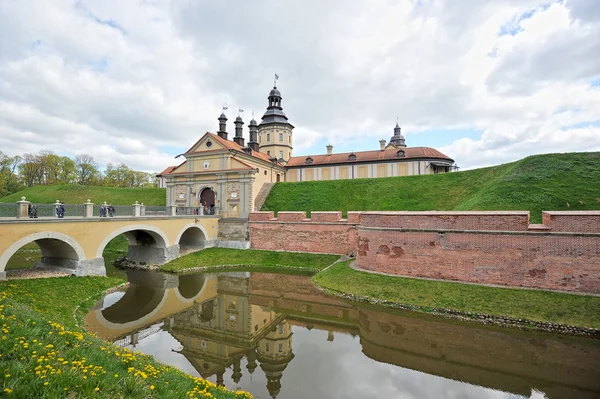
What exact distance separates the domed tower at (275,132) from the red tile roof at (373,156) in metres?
1.94

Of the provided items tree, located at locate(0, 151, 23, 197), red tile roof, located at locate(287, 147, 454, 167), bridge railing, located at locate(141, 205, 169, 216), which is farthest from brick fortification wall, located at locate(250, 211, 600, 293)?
tree, located at locate(0, 151, 23, 197)

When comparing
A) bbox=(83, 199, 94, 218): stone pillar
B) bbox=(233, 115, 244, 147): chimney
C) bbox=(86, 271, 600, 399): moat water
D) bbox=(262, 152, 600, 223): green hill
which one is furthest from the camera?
bbox=(233, 115, 244, 147): chimney

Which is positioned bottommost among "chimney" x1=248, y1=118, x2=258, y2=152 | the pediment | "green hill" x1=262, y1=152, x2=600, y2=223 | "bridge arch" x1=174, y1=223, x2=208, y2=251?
"bridge arch" x1=174, y1=223, x2=208, y2=251

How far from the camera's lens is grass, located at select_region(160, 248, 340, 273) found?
1936cm

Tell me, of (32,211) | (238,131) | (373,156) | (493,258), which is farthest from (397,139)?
(32,211)

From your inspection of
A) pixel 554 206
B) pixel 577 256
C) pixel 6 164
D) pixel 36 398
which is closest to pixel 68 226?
pixel 36 398

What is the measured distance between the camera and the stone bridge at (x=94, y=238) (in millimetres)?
12859

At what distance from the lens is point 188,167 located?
2855 centimetres

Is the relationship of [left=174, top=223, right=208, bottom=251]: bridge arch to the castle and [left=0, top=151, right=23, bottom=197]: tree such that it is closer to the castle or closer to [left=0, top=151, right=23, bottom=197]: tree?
the castle

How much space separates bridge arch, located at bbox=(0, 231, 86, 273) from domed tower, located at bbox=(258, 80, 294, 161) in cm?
2659

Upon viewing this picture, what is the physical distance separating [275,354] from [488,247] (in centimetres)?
951

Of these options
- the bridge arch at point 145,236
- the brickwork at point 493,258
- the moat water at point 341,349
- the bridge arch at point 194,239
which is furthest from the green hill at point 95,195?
the brickwork at point 493,258

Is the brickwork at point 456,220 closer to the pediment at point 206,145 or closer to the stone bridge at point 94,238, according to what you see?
the stone bridge at point 94,238

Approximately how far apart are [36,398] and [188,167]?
88.3 feet
